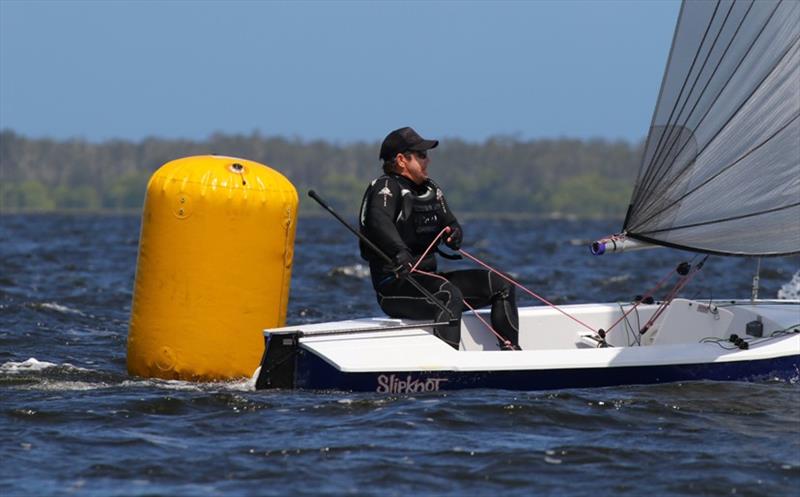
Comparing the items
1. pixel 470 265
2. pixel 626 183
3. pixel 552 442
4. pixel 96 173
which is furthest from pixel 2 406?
pixel 96 173

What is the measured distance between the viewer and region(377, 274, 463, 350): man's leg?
→ 8602 millimetres

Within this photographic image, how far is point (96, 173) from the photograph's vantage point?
145875mm

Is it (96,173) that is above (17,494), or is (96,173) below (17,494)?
above

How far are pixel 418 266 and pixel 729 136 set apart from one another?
2053 millimetres

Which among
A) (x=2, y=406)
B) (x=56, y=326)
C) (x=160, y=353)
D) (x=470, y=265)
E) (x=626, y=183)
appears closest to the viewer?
(x=2, y=406)

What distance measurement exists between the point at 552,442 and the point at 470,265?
20190 millimetres

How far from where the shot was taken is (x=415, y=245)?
894cm

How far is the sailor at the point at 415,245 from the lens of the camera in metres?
8.60

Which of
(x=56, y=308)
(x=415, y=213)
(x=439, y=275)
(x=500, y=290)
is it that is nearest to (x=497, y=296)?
(x=500, y=290)

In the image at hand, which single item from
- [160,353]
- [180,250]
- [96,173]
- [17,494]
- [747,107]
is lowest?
[17,494]

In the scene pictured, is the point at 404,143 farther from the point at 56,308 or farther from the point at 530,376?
the point at 56,308

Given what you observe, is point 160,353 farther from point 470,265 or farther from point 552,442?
point 470,265

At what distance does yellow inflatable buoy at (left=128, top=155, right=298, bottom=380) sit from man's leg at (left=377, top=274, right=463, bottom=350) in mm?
686

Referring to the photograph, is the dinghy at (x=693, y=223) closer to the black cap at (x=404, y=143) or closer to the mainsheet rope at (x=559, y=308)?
the mainsheet rope at (x=559, y=308)
